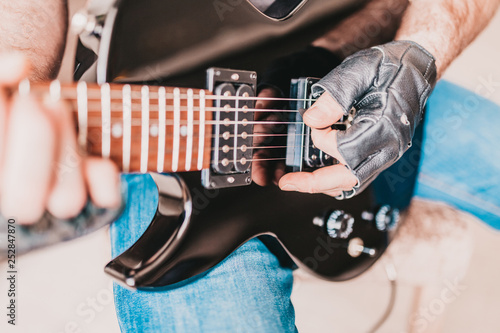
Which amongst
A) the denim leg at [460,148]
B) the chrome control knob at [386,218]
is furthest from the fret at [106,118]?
the denim leg at [460,148]

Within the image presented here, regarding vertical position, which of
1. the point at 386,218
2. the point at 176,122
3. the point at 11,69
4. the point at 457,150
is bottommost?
the point at 386,218

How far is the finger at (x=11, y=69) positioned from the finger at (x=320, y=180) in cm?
43

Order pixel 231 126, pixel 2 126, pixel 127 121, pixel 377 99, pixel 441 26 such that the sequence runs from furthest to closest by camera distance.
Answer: pixel 441 26 → pixel 377 99 → pixel 231 126 → pixel 127 121 → pixel 2 126

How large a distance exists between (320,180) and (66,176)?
44 centimetres

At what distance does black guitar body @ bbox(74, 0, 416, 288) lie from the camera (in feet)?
1.56

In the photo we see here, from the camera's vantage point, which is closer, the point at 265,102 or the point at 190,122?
the point at 190,122

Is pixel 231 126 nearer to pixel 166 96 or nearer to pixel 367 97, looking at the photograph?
pixel 166 96

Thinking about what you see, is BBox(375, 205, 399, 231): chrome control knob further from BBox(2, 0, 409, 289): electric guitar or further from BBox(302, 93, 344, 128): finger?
BBox(302, 93, 344, 128): finger

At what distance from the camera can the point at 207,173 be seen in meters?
0.54

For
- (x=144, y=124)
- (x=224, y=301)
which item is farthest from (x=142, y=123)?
(x=224, y=301)

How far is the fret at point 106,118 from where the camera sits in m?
0.41

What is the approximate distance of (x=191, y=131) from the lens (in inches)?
19.2

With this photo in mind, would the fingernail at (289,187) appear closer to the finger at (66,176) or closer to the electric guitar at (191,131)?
the electric guitar at (191,131)

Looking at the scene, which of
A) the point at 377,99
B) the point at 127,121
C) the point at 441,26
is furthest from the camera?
the point at 441,26
